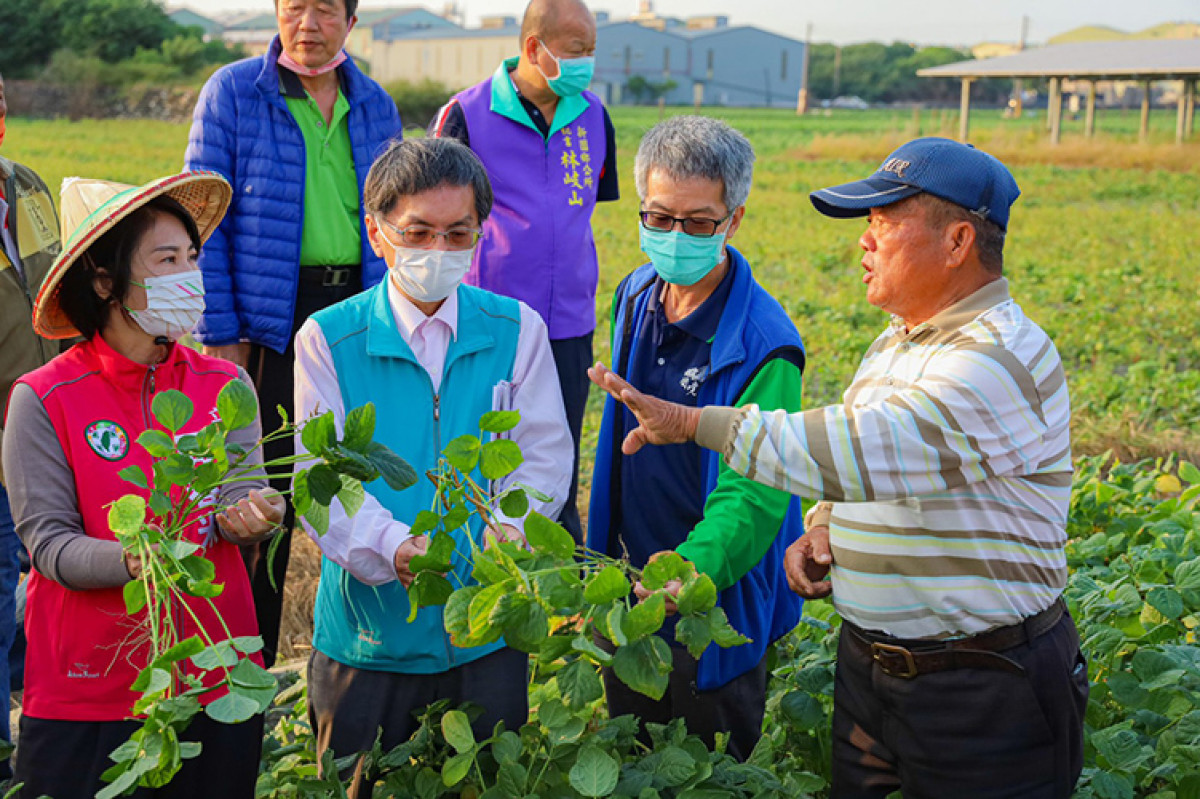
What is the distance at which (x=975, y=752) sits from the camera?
2.07 metres

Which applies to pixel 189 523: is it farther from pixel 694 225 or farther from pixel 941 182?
pixel 941 182

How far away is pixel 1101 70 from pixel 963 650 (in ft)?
96.4

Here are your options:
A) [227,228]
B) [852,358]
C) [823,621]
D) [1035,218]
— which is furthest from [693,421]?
[1035,218]

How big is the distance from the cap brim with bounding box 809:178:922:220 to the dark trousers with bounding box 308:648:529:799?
1.09 m

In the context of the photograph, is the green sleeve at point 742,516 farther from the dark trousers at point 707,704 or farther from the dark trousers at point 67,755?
the dark trousers at point 67,755

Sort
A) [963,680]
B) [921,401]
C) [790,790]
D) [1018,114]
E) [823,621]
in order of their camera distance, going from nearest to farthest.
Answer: [921,401] → [963,680] → [790,790] → [823,621] → [1018,114]

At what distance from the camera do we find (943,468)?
6.12 feet

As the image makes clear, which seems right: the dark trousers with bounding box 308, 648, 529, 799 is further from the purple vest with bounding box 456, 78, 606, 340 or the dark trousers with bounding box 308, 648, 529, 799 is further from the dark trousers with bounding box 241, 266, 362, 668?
the purple vest with bounding box 456, 78, 606, 340

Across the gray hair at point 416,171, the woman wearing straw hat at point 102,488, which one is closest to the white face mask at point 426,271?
the gray hair at point 416,171

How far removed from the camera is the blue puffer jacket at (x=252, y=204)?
3.40 meters

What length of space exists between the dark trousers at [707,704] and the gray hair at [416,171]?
107 centimetres

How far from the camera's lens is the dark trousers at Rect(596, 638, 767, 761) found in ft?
8.23

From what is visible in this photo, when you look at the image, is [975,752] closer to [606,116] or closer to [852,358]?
[606,116]

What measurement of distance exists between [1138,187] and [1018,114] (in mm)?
37736
